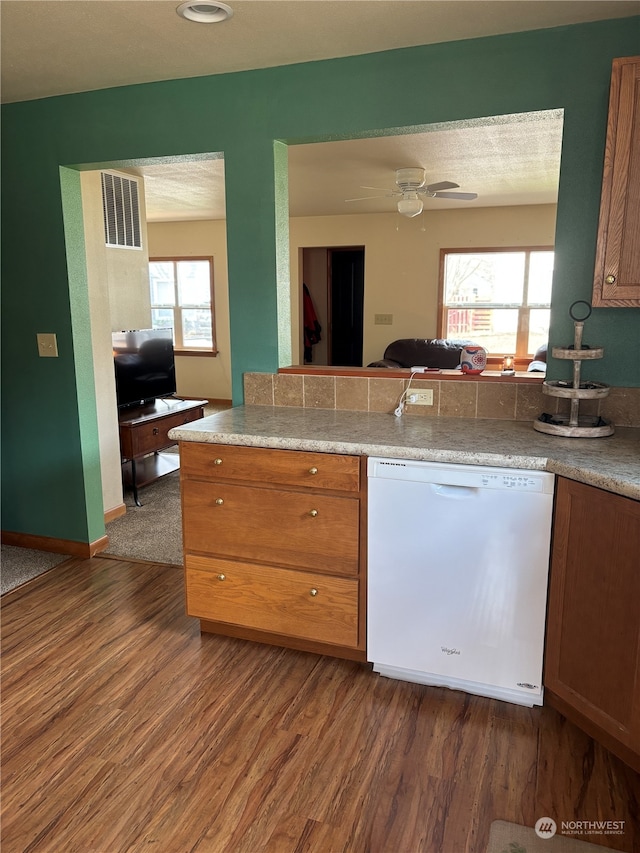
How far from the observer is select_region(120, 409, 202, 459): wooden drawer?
13.6 feet

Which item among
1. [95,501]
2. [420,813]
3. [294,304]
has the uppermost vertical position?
[294,304]

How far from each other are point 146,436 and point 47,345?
3.89ft

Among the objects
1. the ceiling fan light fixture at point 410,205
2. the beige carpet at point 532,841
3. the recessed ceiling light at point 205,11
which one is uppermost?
the recessed ceiling light at point 205,11

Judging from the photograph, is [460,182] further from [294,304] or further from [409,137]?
[294,304]

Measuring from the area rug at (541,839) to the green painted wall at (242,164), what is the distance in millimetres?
1518

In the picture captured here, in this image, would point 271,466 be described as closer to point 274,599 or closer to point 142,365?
point 274,599

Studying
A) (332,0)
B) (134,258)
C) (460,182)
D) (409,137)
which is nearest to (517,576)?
(332,0)

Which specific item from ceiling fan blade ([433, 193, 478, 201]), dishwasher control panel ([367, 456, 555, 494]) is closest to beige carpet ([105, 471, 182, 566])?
dishwasher control panel ([367, 456, 555, 494])

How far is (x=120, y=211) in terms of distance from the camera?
416 cm

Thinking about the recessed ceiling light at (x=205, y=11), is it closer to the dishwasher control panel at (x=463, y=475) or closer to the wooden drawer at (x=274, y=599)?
the dishwasher control panel at (x=463, y=475)

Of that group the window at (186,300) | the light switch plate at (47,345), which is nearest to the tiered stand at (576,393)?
the light switch plate at (47,345)

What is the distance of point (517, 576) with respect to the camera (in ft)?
6.59

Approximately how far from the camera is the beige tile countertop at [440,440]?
1.86m

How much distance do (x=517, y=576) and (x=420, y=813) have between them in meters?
0.76
